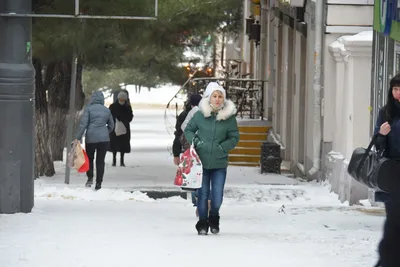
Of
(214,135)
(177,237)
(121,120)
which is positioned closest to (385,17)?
(214,135)

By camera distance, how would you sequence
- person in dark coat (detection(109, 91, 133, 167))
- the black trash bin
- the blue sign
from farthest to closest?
person in dark coat (detection(109, 91, 133, 167)), the black trash bin, the blue sign

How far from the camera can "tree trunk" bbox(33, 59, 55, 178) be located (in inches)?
931

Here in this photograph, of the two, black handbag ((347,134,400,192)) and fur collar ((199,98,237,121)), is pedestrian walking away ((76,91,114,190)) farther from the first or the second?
black handbag ((347,134,400,192))

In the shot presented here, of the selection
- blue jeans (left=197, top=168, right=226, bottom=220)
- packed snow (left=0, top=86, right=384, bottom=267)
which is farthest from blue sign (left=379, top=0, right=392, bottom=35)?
blue jeans (left=197, top=168, right=226, bottom=220)

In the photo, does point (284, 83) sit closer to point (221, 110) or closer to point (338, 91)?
point (338, 91)

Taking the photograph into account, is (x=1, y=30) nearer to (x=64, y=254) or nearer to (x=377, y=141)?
(x=64, y=254)

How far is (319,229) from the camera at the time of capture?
41.1ft

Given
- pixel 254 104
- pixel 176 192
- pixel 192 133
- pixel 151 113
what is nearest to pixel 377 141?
pixel 192 133

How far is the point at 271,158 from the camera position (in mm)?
24578

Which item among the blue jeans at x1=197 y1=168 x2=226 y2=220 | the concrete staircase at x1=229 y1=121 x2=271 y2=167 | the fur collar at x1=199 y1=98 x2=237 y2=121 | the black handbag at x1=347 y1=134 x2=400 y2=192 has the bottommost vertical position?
the concrete staircase at x1=229 y1=121 x2=271 y2=167

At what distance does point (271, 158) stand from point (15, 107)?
1180cm

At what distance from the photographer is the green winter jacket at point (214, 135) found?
1177 centimetres

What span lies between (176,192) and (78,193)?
54.9 inches

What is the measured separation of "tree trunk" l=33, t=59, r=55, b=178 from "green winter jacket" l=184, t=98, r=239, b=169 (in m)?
11.9
